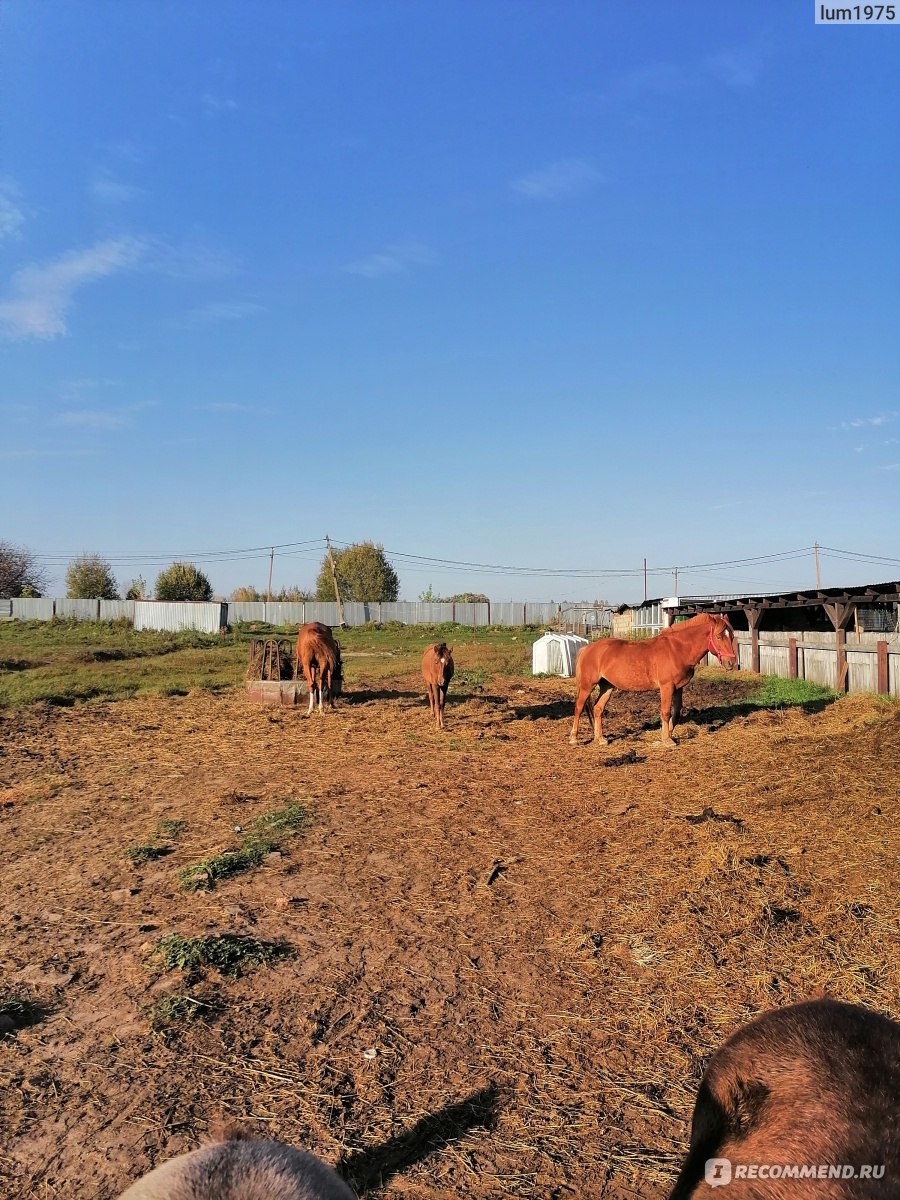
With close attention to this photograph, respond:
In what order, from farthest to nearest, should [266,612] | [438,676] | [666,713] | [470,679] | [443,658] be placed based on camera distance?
[266,612] < [470,679] < [443,658] < [438,676] < [666,713]

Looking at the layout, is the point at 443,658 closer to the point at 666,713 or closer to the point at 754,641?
the point at 666,713

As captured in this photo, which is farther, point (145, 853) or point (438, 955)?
point (145, 853)

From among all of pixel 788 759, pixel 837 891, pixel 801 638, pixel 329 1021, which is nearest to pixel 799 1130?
pixel 329 1021

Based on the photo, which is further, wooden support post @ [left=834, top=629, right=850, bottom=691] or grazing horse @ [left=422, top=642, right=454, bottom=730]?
wooden support post @ [left=834, top=629, right=850, bottom=691]

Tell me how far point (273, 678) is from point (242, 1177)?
14789mm

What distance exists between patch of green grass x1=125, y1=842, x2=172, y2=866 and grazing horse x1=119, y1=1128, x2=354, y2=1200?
4761 mm

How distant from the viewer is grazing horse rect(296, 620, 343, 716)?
14992 mm

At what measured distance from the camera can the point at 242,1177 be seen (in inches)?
74.2

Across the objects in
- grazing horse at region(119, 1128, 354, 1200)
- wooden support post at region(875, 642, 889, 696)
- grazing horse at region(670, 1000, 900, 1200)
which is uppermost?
wooden support post at region(875, 642, 889, 696)

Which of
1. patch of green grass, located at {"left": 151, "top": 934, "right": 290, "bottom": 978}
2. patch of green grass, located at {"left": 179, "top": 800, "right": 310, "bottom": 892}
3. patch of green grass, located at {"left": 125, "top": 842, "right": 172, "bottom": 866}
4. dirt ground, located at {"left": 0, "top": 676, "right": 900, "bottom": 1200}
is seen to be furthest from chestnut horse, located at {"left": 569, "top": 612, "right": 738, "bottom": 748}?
patch of green grass, located at {"left": 151, "top": 934, "right": 290, "bottom": 978}

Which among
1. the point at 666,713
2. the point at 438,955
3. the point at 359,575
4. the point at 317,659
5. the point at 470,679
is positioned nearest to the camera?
the point at 438,955

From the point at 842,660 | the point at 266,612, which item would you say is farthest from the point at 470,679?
the point at 266,612

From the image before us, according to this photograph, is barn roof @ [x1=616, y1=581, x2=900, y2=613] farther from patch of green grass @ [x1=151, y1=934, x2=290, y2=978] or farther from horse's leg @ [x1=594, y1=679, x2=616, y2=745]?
patch of green grass @ [x1=151, y1=934, x2=290, y2=978]

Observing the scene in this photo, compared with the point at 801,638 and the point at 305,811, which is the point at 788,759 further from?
the point at 801,638
